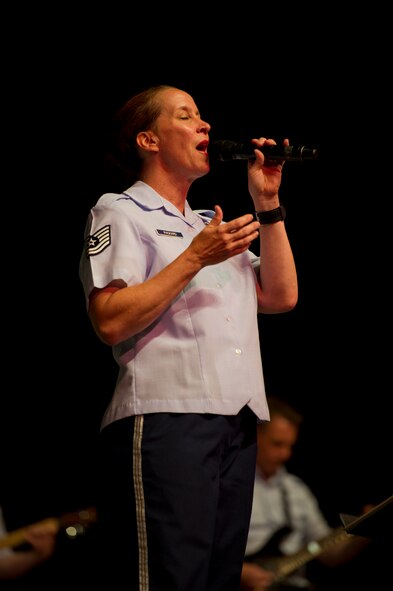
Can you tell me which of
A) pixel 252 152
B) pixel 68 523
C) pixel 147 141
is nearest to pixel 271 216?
pixel 252 152

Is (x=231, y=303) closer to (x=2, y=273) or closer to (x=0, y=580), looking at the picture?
(x=2, y=273)

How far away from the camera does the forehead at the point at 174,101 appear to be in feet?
6.89

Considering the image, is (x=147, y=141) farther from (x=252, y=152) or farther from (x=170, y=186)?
(x=252, y=152)

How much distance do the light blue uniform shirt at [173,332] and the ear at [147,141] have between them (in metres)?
0.24

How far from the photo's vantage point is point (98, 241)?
176 cm

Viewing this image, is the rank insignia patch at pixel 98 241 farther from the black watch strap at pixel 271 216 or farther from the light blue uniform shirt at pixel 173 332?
the black watch strap at pixel 271 216

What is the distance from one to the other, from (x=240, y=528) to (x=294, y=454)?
2.20 meters

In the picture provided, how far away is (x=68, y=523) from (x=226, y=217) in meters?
1.39

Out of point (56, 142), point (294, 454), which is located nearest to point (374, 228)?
point (294, 454)

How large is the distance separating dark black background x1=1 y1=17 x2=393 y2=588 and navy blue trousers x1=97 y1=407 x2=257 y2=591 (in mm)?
1537

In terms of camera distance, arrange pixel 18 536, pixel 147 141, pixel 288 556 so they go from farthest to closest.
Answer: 1. pixel 288 556
2. pixel 18 536
3. pixel 147 141

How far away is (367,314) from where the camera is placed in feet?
12.1

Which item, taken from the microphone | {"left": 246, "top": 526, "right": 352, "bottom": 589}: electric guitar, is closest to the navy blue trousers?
the microphone

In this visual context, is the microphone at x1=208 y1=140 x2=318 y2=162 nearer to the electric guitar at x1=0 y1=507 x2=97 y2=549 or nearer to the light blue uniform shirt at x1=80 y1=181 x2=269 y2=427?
the light blue uniform shirt at x1=80 y1=181 x2=269 y2=427
